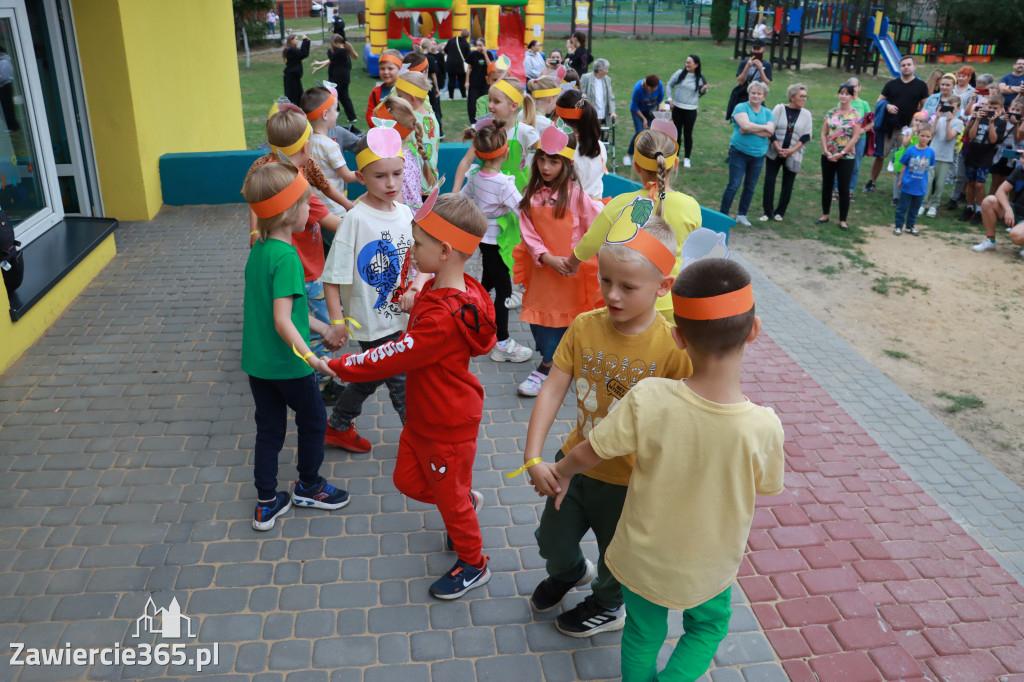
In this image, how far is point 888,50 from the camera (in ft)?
92.3

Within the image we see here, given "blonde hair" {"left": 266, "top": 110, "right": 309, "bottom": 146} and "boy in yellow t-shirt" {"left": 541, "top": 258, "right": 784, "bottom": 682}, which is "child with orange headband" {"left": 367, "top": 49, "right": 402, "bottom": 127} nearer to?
"blonde hair" {"left": 266, "top": 110, "right": 309, "bottom": 146}

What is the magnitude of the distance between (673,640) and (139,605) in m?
2.42

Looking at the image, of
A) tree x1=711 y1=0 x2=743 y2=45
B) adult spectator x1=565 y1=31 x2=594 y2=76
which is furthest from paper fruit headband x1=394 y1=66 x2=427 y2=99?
tree x1=711 y1=0 x2=743 y2=45

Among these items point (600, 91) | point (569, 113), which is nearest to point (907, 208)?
point (600, 91)

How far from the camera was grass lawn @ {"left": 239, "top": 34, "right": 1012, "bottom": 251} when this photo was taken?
36.6 ft

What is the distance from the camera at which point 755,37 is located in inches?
1171

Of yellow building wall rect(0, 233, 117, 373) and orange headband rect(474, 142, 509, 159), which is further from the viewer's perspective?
yellow building wall rect(0, 233, 117, 373)

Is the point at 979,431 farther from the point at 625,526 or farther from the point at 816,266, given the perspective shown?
the point at 625,526

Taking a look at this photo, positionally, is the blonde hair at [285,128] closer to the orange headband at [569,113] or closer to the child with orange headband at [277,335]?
the child with orange headband at [277,335]

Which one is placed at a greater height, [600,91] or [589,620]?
[600,91]

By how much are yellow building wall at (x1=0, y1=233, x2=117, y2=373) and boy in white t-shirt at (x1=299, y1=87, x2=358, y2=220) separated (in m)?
2.49

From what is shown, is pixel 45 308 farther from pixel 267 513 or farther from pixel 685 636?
pixel 685 636

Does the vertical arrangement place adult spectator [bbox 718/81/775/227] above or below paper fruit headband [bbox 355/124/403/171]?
below

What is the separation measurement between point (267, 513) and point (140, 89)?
6.73m
